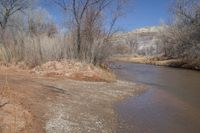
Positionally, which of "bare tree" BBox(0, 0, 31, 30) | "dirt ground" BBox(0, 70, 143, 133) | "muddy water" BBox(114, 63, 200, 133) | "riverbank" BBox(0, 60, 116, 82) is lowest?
"muddy water" BBox(114, 63, 200, 133)

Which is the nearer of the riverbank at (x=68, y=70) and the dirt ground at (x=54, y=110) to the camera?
the dirt ground at (x=54, y=110)

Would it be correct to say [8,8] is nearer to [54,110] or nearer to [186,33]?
[186,33]

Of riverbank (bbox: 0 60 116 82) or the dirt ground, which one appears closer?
the dirt ground

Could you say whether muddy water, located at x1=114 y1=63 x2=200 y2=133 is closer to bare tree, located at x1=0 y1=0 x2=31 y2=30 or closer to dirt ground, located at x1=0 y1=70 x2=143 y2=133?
dirt ground, located at x1=0 y1=70 x2=143 y2=133

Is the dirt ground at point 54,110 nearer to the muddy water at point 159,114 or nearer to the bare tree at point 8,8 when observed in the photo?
the muddy water at point 159,114

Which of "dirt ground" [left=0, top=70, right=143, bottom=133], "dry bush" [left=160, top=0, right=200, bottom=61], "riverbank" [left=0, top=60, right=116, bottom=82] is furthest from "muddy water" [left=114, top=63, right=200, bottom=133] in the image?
"dry bush" [left=160, top=0, right=200, bottom=61]

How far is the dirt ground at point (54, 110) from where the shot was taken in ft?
23.8

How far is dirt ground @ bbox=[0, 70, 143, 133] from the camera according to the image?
7.26 m

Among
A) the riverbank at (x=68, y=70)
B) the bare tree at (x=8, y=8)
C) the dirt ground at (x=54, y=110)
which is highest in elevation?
the bare tree at (x=8, y=8)

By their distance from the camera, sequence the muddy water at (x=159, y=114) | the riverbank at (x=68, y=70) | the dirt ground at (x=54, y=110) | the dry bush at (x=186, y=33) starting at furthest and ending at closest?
the dry bush at (x=186, y=33) → the riverbank at (x=68, y=70) → the muddy water at (x=159, y=114) → the dirt ground at (x=54, y=110)

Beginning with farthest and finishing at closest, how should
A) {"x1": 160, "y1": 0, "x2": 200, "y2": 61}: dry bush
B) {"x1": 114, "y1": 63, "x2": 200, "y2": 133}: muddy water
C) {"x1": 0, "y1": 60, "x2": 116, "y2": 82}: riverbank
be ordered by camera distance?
1. {"x1": 160, "y1": 0, "x2": 200, "y2": 61}: dry bush
2. {"x1": 0, "y1": 60, "x2": 116, "y2": 82}: riverbank
3. {"x1": 114, "y1": 63, "x2": 200, "y2": 133}: muddy water

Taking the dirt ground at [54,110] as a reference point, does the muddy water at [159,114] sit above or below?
below

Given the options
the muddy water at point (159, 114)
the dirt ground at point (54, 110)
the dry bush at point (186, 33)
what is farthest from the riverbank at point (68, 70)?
the dry bush at point (186, 33)

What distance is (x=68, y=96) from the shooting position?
37.2 feet
